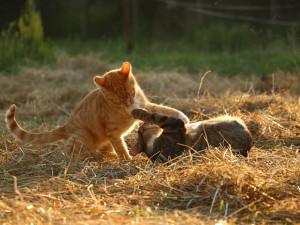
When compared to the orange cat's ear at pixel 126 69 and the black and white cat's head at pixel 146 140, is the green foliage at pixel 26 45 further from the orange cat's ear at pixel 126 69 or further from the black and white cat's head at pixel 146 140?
the black and white cat's head at pixel 146 140

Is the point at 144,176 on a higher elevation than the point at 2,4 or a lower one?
lower

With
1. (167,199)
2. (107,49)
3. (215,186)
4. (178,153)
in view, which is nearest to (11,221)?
(167,199)

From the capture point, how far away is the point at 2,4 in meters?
14.1

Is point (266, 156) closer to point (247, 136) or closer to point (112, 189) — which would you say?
point (247, 136)

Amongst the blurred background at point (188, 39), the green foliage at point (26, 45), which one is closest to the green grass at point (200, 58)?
the blurred background at point (188, 39)

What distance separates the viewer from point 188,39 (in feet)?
34.6

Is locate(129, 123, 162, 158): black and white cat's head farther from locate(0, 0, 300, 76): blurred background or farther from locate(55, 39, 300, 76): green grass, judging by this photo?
locate(55, 39, 300, 76): green grass

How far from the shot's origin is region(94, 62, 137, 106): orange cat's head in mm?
3615

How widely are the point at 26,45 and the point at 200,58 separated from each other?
4.05 m

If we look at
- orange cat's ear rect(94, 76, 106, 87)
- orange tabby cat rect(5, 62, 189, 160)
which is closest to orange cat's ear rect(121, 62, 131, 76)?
orange tabby cat rect(5, 62, 189, 160)

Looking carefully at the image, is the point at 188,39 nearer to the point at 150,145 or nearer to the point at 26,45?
the point at 26,45

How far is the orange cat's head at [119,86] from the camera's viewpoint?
142 inches

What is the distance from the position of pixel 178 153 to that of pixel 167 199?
2.91ft

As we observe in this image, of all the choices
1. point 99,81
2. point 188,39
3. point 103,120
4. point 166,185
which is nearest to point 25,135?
point 103,120
